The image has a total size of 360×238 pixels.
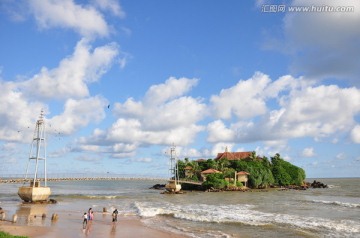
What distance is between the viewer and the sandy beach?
1094 inches

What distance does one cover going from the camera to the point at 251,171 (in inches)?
3848

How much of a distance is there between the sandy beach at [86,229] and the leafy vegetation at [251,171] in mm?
58338

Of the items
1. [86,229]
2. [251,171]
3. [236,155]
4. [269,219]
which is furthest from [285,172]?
[86,229]

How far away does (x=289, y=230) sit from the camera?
32.4 m

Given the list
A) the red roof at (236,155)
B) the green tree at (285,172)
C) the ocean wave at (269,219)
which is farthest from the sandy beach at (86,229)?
the red roof at (236,155)

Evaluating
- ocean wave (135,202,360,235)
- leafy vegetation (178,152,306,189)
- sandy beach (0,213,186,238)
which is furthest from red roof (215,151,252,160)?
sandy beach (0,213,186,238)

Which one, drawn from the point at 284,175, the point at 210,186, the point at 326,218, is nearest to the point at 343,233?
the point at 326,218

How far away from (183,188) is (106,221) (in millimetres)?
63504

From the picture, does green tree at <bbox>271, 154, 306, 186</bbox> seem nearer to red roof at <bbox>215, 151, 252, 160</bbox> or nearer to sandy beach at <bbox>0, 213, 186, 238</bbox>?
red roof at <bbox>215, 151, 252, 160</bbox>

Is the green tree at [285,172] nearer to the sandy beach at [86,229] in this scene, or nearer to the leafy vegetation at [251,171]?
the leafy vegetation at [251,171]

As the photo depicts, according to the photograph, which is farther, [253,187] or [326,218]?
[253,187]

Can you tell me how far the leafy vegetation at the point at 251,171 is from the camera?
9307cm

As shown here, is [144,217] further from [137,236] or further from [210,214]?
[137,236]

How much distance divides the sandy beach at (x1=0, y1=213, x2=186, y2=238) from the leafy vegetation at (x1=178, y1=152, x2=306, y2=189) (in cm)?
5834
